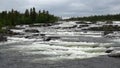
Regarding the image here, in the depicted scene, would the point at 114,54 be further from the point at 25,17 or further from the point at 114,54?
the point at 25,17

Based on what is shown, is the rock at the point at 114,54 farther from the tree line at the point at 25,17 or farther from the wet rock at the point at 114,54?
the tree line at the point at 25,17

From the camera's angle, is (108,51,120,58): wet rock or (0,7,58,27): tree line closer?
(108,51,120,58): wet rock

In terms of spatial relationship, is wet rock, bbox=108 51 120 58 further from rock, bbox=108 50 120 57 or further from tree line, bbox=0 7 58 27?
tree line, bbox=0 7 58 27

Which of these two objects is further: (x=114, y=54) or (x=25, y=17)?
(x=25, y=17)

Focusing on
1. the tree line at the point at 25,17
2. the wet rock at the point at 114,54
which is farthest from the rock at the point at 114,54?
the tree line at the point at 25,17

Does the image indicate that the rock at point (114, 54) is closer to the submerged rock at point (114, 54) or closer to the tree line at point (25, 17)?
the submerged rock at point (114, 54)

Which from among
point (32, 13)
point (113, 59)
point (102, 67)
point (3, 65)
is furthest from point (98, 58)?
point (32, 13)

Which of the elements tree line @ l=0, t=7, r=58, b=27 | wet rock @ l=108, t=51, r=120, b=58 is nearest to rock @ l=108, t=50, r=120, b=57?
wet rock @ l=108, t=51, r=120, b=58

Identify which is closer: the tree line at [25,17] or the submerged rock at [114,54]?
the submerged rock at [114,54]

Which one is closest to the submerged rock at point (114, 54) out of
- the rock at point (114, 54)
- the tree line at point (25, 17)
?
the rock at point (114, 54)

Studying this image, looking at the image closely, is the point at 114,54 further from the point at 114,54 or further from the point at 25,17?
the point at 25,17

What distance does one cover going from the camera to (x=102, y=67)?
36031 millimetres

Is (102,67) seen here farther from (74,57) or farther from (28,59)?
(28,59)

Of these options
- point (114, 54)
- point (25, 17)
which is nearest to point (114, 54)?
point (114, 54)
